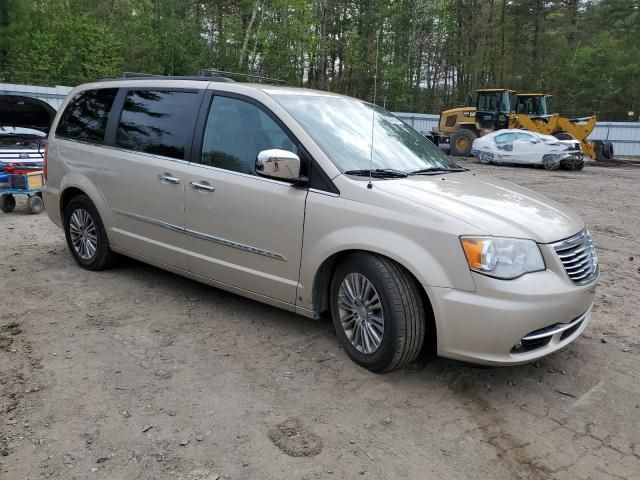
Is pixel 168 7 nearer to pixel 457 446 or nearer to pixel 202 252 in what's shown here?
pixel 202 252

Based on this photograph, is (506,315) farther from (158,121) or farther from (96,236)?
(96,236)

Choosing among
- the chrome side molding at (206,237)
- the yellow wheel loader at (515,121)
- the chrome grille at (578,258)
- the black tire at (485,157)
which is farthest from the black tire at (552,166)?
the chrome side molding at (206,237)

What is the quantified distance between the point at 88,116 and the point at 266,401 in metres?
3.73

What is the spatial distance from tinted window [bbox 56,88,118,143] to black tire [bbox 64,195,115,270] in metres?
0.63

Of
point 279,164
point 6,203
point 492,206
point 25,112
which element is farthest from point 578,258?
point 25,112

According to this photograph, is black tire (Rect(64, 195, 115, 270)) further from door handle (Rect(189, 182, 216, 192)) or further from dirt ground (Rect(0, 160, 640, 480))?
door handle (Rect(189, 182, 216, 192))

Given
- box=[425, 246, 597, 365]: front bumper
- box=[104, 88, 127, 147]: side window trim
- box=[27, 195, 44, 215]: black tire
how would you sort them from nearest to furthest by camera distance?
box=[425, 246, 597, 365]: front bumper
box=[104, 88, 127, 147]: side window trim
box=[27, 195, 44, 215]: black tire

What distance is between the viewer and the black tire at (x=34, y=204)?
9.24 m

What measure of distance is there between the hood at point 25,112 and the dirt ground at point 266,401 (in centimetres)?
549

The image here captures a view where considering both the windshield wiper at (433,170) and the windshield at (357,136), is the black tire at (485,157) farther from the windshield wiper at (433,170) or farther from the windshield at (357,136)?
the windshield wiper at (433,170)

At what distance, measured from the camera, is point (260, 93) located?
4246mm

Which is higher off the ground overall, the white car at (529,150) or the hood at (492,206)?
the white car at (529,150)

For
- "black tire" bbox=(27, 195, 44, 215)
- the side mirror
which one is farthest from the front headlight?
"black tire" bbox=(27, 195, 44, 215)

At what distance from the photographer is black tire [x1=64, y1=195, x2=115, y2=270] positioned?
216 inches
